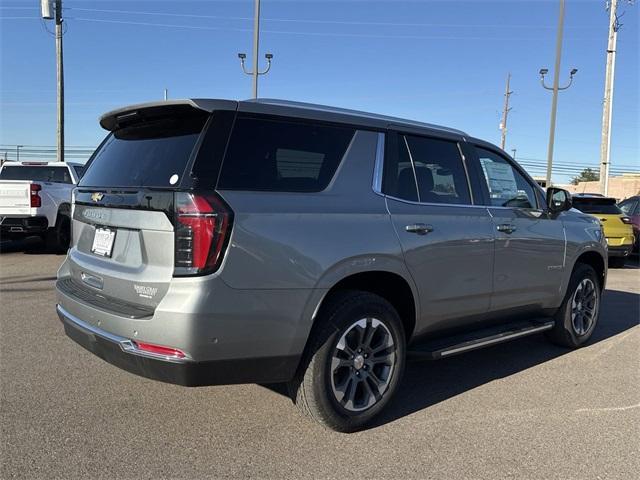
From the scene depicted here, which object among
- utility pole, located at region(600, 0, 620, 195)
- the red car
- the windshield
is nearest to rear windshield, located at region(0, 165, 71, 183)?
the windshield

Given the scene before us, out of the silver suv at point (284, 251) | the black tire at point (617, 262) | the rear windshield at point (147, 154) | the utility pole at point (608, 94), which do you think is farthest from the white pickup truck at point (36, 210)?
the utility pole at point (608, 94)

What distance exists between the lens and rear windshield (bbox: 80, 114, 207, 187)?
3.08 meters

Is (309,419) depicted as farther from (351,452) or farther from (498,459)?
(498,459)

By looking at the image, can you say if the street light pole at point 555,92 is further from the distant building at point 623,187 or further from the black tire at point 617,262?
the distant building at point 623,187

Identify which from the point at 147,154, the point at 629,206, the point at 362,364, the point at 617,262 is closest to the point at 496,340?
the point at 362,364

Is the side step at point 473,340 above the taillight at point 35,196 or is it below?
below

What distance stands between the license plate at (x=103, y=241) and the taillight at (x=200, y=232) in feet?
A: 2.24

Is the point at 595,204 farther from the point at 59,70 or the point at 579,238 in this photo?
the point at 59,70

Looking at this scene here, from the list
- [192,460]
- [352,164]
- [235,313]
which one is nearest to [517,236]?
[352,164]

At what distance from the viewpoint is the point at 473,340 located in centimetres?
417

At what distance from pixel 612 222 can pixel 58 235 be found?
38.0ft

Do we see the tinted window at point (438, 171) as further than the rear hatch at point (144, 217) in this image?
Yes

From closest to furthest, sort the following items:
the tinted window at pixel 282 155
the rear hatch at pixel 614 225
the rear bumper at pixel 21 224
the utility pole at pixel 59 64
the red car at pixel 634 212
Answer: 1. the tinted window at pixel 282 155
2. the rear bumper at pixel 21 224
3. the rear hatch at pixel 614 225
4. the red car at pixel 634 212
5. the utility pole at pixel 59 64

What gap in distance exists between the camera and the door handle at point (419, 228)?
3.71m
